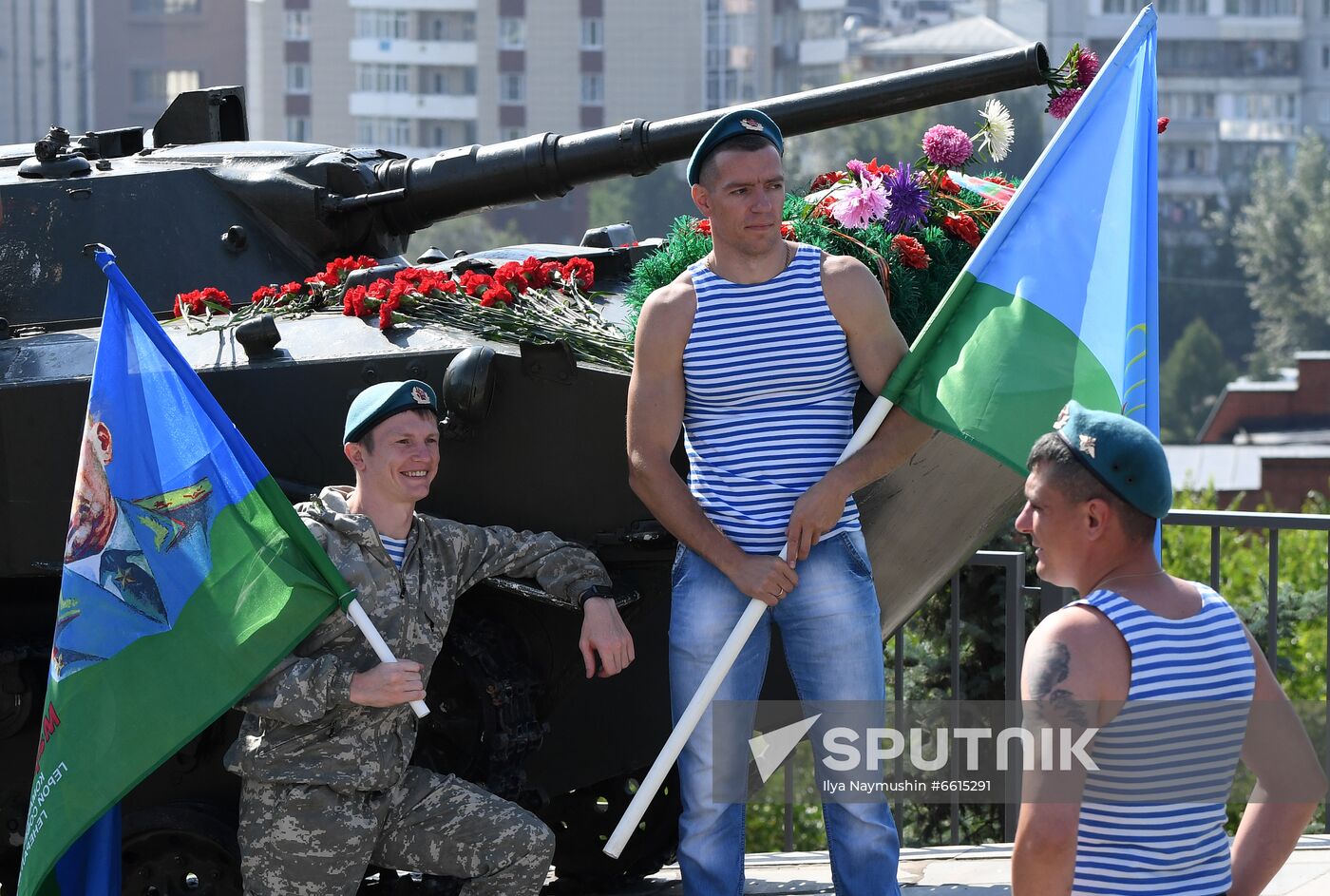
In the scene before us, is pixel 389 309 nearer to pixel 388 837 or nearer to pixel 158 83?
pixel 388 837

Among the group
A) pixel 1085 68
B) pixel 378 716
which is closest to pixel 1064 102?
pixel 1085 68

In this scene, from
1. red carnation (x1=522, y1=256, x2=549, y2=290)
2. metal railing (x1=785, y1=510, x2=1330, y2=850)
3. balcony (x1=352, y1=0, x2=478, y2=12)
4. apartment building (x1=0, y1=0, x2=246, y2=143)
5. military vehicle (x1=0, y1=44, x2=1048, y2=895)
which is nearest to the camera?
military vehicle (x1=0, y1=44, x2=1048, y2=895)

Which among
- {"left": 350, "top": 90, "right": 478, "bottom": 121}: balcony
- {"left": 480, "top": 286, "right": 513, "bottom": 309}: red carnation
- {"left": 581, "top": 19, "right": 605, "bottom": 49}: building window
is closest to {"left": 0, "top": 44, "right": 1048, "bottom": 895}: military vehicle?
{"left": 480, "top": 286, "right": 513, "bottom": 309}: red carnation

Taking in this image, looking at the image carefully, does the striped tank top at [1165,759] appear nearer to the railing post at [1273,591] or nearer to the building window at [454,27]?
the railing post at [1273,591]

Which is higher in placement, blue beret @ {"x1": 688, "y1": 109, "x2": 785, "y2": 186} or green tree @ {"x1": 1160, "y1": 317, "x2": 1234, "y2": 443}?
blue beret @ {"x1": 688, "y1": 109, "x2": 785, "y2": 186}

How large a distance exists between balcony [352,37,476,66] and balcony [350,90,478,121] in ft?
4.31

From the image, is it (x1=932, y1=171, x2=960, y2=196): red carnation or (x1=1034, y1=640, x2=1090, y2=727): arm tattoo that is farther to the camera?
(x1=932, y1=171, x2=960, y2=196): red carnation

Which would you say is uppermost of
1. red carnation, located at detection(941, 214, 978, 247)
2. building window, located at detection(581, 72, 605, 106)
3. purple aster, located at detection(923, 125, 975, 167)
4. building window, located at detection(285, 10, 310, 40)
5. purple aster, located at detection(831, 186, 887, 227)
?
building window, located at detection(285, 10, 310, 40)

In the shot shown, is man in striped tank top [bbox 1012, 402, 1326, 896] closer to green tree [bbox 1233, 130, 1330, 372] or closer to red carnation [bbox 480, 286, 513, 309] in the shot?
red carnation [bbox 480, 286, 513, 309]

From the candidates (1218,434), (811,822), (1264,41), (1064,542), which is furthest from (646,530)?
(1264,41)

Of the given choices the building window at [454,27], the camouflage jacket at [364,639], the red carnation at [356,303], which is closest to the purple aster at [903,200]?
the camouflage jacket at [364,639]

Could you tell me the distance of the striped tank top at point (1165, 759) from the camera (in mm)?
3154

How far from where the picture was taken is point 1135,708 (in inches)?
124

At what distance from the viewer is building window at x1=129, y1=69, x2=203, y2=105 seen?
259 feet
